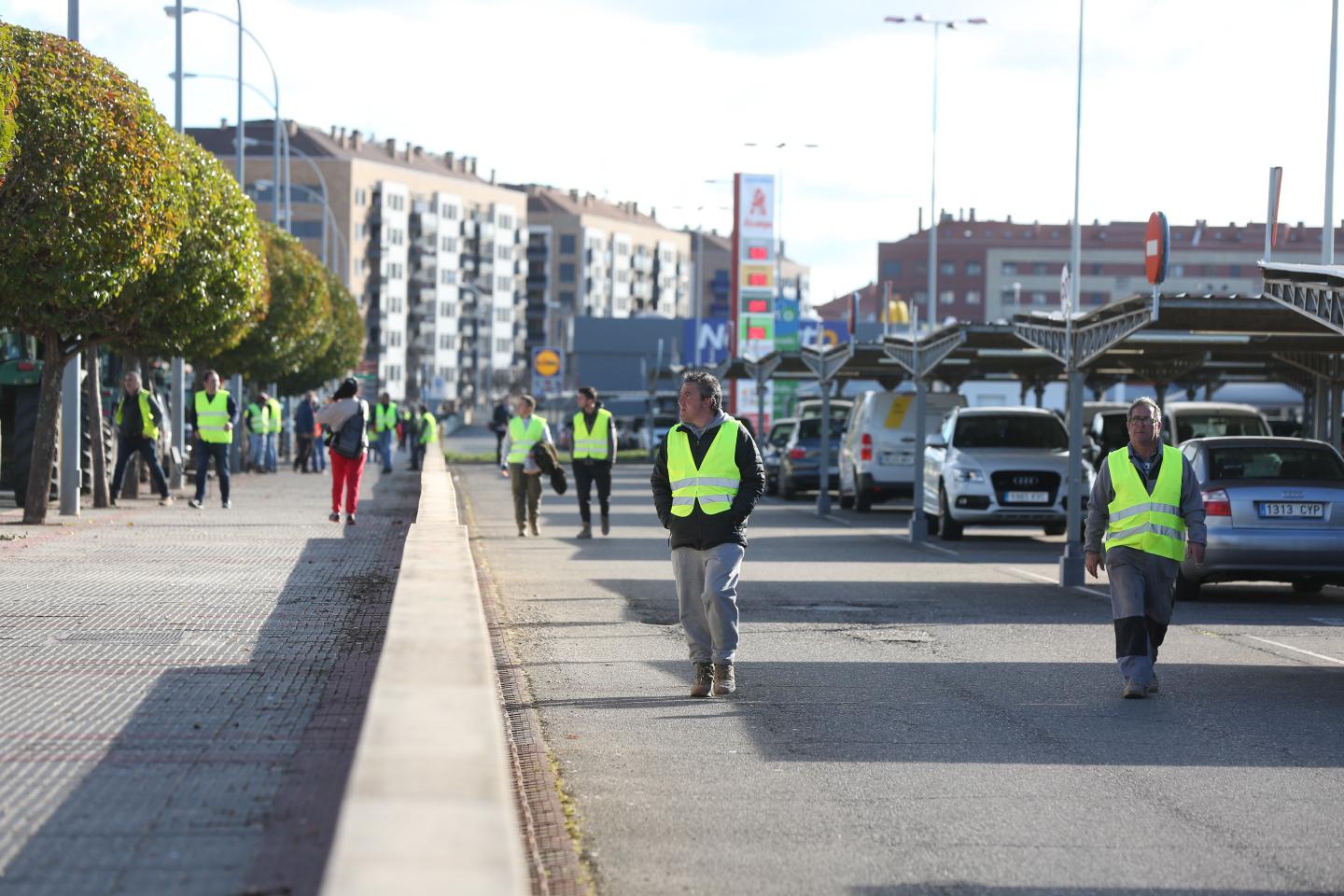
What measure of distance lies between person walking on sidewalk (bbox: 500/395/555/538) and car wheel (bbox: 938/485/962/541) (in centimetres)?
494

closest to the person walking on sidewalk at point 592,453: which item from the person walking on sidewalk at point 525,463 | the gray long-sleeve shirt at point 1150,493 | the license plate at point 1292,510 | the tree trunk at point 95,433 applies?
the person walking on sidewalk at point 525,463

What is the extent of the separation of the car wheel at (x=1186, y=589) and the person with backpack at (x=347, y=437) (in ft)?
31.6

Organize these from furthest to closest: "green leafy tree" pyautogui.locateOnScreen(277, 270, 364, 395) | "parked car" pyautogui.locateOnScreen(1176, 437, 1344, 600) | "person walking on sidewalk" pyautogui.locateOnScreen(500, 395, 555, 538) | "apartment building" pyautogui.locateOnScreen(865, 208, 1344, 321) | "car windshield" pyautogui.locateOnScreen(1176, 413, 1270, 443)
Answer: "apartment building" pyautogui.locateOnScreen(865, 208, 1344, 321) < "green leafy tree" pyautogui.locateOnScreen(277, 270, 364, 395) < "car windshield" pyautogui.locateOnScreen(1176, 413, 1270, 443) < "person walking on sidewalk" pyautogui.locateOnScreen(500, 395, 555, 538) < "parked car" pyautogui.locateOnScreen(1176, 437, 1344, 600)

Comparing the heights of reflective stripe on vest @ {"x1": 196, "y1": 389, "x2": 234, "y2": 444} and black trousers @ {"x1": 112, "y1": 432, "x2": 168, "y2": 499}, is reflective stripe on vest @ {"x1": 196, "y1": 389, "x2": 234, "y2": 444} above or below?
above

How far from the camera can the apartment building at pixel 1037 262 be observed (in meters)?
158

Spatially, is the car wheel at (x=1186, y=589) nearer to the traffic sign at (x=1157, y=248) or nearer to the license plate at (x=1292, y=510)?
the license plate at (x=1292, y=510)

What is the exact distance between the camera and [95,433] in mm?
26641

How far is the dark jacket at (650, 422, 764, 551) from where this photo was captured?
35.5 feet

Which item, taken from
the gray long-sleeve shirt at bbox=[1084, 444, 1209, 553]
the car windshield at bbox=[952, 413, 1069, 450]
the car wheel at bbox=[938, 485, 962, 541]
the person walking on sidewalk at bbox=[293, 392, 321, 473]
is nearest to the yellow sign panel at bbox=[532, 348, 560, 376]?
the person walking on sidewalk at bbox=[293, 392, 321, 473]

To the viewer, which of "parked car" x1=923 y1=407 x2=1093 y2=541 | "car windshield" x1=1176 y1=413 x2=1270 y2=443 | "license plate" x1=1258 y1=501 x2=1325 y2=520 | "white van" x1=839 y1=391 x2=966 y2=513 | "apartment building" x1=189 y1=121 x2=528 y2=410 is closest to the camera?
"license plate" x1=1258 y1=501 x2=1325 y2=520

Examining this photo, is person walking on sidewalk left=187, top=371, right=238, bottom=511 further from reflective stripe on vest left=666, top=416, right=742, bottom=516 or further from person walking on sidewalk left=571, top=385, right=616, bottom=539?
reflective stripe on vest left=666, top=416, right=742, bottom=516

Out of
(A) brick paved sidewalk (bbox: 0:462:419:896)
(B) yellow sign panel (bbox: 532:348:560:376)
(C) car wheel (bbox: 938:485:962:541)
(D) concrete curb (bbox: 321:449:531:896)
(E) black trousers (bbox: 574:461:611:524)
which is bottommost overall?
(C) car wheel (bbox: 938:485:962:541)

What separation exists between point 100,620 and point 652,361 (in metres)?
110

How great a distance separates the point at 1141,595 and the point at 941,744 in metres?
2.49
